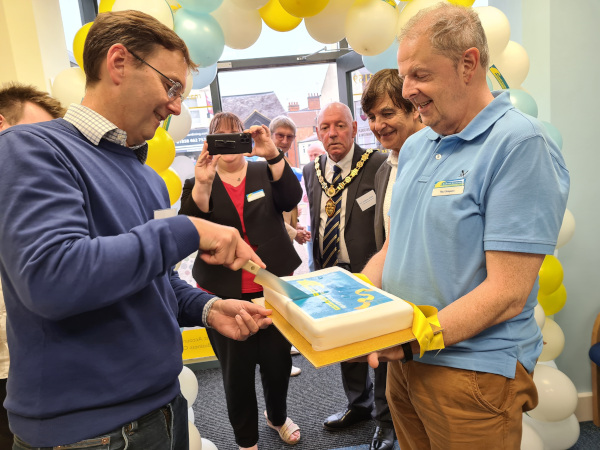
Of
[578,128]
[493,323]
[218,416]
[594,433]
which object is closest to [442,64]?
[493,323]

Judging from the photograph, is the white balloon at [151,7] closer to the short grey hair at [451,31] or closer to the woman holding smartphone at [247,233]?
the woman holding smartphone at [247,233]

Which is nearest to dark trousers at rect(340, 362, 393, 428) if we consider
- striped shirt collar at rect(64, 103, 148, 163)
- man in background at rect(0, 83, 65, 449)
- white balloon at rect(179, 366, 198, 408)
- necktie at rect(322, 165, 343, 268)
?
necktie at rect(322, 165, 343, 268)

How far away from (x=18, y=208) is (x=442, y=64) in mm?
1092

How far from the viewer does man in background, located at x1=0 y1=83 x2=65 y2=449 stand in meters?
A: 1.61

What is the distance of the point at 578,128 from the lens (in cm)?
246

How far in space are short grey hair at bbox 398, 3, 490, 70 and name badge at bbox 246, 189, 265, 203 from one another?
1.33 meters

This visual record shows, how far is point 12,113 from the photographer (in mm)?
1618

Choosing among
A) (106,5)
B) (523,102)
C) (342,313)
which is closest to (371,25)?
(523,102)

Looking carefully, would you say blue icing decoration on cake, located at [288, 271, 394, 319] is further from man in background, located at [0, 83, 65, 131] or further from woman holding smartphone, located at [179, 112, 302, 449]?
man in background, located at [0, 83, 65, 131]

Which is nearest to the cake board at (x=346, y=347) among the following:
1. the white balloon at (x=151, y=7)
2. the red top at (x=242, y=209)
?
the red top at (x=242, y=209)

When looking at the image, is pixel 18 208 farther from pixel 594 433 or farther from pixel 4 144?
pixel 594 433

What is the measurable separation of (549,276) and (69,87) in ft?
8.74

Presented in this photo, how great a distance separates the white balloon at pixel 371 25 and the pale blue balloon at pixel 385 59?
0.64 feet

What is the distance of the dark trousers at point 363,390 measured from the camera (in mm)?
2529
